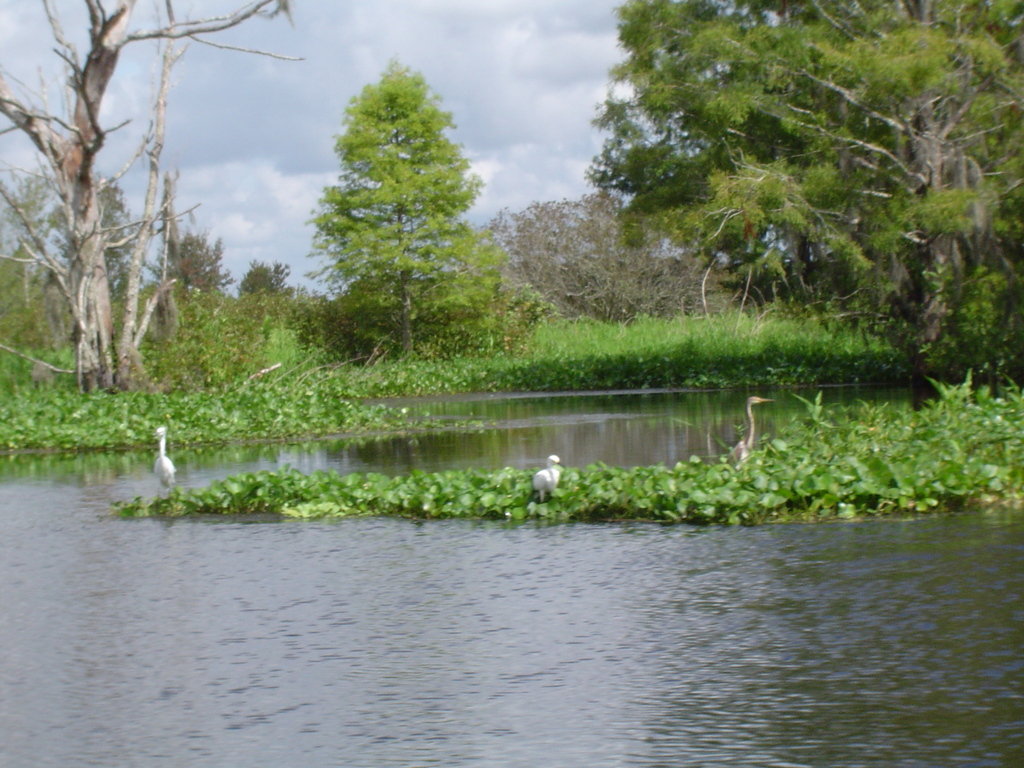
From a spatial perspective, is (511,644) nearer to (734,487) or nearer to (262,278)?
(734,487)

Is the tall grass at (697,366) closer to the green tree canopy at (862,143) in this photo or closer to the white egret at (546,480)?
the green tree canopy at (862,143)

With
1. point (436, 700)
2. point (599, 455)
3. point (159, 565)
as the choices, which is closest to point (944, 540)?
point (436, 700)

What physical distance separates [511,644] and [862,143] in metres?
20.7

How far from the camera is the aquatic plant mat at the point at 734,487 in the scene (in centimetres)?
1054

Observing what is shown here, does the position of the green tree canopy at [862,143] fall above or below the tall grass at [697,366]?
above

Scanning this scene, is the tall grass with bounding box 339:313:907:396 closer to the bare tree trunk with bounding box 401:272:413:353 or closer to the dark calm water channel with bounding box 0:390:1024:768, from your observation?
the bare tree trunk with bounding box 401:272:413:353

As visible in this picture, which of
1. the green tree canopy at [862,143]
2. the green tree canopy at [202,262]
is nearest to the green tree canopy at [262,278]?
the green tree canopy at [202,262]

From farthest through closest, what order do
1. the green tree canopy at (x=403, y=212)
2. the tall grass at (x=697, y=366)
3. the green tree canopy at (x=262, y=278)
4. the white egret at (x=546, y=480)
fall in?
the green tree canopy at (x=262, y=278) < the green tree canopy at (x=403, y=212) < the tall grass at (x=697, y=366) < the white egret at (x=546, y=480)

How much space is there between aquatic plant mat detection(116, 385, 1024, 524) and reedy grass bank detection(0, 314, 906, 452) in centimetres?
751

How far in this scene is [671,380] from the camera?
1256 inches

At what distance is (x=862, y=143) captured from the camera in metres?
26.0

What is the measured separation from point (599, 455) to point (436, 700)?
1011 centimetres

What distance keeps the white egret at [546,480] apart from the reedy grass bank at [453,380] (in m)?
9.29

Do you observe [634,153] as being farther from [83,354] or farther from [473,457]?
[473,457]
